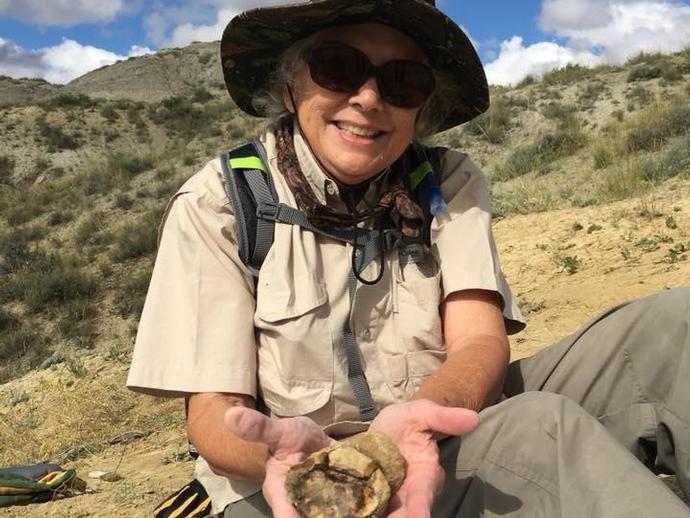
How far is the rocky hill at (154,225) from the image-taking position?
4.42 metres

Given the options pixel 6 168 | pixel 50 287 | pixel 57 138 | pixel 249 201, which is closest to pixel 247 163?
pixel 249 201

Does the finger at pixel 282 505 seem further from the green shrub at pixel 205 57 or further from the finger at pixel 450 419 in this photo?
the green shrub at pixel 205 57

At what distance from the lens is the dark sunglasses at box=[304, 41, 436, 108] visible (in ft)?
6.13

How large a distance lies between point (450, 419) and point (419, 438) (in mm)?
102

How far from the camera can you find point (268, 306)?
1711mm

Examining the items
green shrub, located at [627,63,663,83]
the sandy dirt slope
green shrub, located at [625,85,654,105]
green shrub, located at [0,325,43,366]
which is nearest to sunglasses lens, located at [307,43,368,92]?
the sandy dirt slope

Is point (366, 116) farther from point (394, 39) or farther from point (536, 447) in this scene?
point (536, 447)

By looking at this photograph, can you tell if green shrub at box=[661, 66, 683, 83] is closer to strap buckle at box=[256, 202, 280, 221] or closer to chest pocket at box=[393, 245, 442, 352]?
chest pocket at box=[393, 245, 442, 352]

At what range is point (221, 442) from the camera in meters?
1.51

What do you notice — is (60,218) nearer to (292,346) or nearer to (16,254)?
(16,254)

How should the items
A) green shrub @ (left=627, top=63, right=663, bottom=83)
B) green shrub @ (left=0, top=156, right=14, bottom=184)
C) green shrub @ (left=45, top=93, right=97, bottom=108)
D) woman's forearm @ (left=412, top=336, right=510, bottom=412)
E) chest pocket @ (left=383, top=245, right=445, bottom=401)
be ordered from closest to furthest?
1. woman's forearm @ (left=412, top=336, right=510, bottom=412)
2. chest pocket @ (left=383, top=245, right=445, bottom=401)
3. green shrub @ (left=627, top=63, right=663, bottom=83)
4. green shrub @ (left=0, top=156, right=14, bottom=184)
5. green shrub @ (left=45, top=93, right=97, bottom=108)

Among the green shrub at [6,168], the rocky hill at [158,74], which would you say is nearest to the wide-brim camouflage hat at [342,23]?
the green shrub at [6,168]

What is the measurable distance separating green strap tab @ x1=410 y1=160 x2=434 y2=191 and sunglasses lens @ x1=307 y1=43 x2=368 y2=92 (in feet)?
1.07

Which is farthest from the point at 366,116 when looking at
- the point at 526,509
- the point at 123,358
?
the point at 123,358
